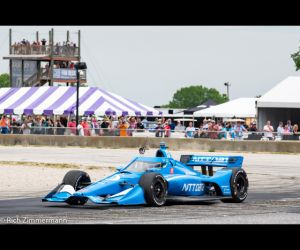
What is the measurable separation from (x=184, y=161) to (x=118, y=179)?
230 centimetres

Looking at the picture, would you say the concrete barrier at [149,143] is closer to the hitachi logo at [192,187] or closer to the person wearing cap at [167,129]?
the person wearing cap at [167,129]

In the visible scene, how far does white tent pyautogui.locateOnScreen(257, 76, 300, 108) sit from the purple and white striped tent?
315 inches

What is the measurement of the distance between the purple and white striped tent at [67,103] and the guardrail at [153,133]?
205 inches

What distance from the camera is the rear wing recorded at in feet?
54.6

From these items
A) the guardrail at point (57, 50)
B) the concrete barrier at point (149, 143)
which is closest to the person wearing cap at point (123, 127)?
the concrete barrier at point (149, 143)

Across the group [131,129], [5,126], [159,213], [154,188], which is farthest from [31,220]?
[5,126]

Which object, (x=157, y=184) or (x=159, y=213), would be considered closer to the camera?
(x=159, y=213)

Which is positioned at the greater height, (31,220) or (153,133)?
(153,133)

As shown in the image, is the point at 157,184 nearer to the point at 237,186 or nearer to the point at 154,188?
the point at 154,188

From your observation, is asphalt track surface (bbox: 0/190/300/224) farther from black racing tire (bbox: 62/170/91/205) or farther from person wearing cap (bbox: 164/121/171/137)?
person wearing cap (bbox: 164/121/171/137)

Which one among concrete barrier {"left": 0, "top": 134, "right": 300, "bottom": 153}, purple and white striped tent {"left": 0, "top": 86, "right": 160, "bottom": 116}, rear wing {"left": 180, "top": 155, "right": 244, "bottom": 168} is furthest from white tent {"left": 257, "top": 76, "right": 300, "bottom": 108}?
rear wing {"left": 180, "top": 155, "right": 244, "bottom": 168}

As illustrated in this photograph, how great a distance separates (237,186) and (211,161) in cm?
77

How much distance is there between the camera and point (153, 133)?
39312 mm
